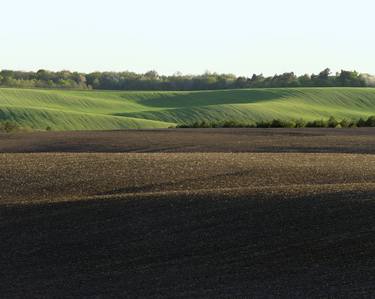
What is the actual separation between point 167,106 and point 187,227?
9518 centimetres

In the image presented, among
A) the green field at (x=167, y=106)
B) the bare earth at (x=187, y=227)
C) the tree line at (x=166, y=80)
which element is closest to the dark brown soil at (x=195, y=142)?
the bare earth at (x=187, y=227)

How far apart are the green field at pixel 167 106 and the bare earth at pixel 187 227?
55.6 meters

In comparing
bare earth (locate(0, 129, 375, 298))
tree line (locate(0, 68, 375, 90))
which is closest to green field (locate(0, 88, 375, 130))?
tree line (locate(0, 68, 375, 90))

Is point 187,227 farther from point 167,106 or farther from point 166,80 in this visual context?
point 166,80

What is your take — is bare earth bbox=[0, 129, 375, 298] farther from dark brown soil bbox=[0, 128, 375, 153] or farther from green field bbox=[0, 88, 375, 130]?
green field bbox=[0, 88, 375, 130]

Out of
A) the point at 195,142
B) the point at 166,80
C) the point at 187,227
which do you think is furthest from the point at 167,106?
the point at 187,227

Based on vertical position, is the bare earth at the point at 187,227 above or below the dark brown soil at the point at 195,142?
above

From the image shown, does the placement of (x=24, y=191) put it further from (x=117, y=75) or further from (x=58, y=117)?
(x=117, y=75)

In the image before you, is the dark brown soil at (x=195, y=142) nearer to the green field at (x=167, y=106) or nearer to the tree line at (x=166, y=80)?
the green field at (x=167, y=106)

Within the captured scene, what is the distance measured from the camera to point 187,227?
1770cm

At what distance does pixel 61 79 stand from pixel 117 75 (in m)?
9.56

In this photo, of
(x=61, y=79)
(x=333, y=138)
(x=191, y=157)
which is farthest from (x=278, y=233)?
(x=61, y=79)

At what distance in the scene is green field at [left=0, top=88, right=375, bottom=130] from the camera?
84062 mm

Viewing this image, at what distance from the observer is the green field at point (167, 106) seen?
84.1m
